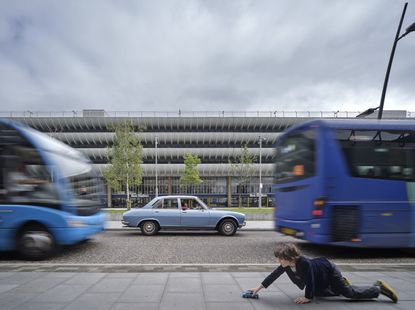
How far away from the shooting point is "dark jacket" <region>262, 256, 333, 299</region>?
404cm

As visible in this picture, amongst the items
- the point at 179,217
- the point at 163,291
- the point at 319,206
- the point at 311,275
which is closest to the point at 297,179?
the point at 319,206

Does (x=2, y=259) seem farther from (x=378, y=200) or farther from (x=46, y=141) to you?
(x=378, y=200)

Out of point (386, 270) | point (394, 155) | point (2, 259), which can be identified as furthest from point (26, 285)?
point (394, 155)

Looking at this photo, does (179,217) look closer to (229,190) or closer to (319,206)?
(319,206)

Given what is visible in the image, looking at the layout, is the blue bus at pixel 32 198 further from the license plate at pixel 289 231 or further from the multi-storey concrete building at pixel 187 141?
the multi-storey concrete building at pixel 187 141

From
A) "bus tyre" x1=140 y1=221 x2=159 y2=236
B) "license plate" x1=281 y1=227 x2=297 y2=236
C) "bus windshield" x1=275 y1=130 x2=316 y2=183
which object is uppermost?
"bus windshield" x1=275 y1=130 x2=316 y2=183

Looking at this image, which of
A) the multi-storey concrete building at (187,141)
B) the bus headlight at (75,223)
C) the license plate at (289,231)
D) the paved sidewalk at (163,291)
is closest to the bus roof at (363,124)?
the license plate at (289,231)

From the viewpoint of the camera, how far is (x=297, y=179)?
8312 millimetres

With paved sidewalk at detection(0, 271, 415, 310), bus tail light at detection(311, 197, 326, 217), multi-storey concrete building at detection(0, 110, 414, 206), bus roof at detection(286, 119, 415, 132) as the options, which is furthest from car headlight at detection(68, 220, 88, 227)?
multi-storey concrete building at detection(0, 110, 414, 206)

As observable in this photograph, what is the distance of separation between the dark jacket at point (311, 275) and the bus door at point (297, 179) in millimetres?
3600

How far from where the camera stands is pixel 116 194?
48562 millimetres

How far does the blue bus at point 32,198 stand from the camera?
750 cm

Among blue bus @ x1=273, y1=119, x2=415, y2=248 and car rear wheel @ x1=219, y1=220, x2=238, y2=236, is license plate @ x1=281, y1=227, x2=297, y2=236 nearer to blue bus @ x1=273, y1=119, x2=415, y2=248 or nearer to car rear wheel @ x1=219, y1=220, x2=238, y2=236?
blue bus @ x1=273, y1=119, x2=415, y2=248

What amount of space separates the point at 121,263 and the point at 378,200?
6772mm
